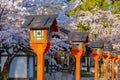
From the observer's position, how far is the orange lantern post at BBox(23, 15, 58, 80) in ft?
21.2

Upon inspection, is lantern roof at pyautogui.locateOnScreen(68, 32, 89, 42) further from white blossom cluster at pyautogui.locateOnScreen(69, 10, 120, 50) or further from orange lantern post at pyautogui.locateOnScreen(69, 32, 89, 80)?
white blossom cluster at pyautogui.locateOnScreen(69, 10, 120, 50)

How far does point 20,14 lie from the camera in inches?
428

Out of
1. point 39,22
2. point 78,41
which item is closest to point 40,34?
point 39,22

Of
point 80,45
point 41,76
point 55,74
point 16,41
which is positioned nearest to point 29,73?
point 55,74

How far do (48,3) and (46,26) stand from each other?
5.78 metres

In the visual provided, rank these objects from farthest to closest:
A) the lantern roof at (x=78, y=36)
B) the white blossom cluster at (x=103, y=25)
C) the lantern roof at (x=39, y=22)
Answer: the white blossom cluster at (x=103, y=25), the lantern roof at (x=78, y=36), the lantern roof at (x=39, y=22)

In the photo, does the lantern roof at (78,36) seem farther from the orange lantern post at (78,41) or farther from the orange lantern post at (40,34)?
the orange lantern post at (40,34)

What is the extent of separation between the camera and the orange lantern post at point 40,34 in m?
6.46

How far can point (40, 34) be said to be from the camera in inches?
259

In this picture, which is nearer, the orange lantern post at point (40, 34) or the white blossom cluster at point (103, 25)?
the orange lantern post at point (40, 34)

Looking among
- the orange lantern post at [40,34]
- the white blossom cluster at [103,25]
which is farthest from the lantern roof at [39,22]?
the white blossom cluster at [103,25]

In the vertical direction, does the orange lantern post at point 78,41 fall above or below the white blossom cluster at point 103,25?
below

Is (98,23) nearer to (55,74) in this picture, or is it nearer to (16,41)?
(55,74)

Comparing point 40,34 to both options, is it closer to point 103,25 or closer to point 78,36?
point 78,36
